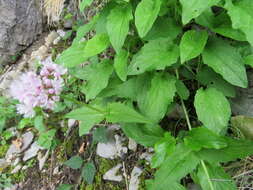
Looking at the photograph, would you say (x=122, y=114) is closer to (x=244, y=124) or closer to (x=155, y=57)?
(x=155, y=57)

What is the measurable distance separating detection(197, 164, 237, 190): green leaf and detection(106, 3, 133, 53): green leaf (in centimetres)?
73

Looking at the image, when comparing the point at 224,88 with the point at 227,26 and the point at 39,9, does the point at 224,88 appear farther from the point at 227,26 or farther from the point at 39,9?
the point at 39,9

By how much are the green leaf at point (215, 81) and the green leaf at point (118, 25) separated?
0.48 m

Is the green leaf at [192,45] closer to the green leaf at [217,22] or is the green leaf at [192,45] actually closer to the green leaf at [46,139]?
the green leaf at [217,22]

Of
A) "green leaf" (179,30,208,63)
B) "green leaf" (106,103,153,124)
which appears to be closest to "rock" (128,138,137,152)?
"green leaf" (106,103,153,124)

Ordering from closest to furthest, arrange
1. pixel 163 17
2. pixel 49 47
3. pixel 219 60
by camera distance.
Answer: pixel 219 60 < pixel 163 17 < pixel 49 47

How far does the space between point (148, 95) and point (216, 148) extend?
0.44 m

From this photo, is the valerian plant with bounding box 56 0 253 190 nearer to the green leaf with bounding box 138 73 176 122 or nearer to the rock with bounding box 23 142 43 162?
the green leaf with bounding box 138 73 176 122

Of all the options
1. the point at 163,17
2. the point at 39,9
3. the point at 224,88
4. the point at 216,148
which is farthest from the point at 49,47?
the point at 216,148

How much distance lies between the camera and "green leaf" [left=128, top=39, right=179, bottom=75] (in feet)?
4.50

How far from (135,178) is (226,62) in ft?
2.90

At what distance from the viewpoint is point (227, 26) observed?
1391mm

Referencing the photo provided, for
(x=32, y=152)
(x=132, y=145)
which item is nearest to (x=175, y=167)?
(x=132, y=145)

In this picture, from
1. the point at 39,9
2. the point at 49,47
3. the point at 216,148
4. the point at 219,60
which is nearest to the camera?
the point at 216,148
